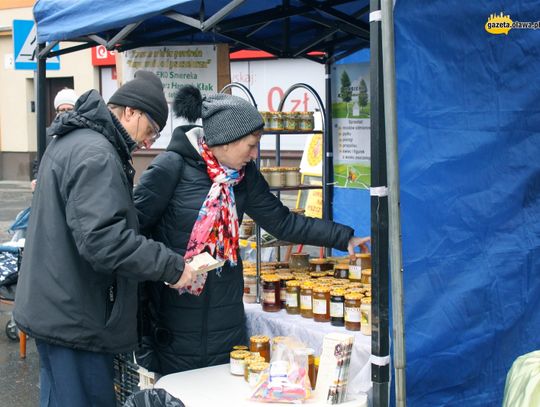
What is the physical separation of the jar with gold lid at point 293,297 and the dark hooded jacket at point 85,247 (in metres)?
0.84

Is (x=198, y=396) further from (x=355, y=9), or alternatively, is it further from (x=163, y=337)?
(x=355, y=9)

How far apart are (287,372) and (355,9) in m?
2.45

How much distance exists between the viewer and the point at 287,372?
10.2 feet

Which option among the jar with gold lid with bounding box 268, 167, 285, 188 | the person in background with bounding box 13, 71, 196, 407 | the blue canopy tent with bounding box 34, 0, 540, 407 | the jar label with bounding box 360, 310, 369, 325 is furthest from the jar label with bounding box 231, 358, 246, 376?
the jar with gold lid with bounding box 268, 167, 285, 188

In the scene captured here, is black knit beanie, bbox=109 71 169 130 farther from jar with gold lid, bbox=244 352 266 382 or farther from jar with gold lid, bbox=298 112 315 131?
jar with gold lid, bbox=298 112 315 131

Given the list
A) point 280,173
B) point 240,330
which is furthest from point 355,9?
point 240,330

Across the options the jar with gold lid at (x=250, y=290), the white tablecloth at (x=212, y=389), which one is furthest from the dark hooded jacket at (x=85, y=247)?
the jar with gold lid at (x=250, y=290)

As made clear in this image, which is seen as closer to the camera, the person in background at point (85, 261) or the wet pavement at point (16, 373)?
the person in background at point (85, 261)

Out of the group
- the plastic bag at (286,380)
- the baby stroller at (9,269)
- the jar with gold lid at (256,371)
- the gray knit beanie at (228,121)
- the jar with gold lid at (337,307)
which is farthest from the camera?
the baby stroller at (9,269)

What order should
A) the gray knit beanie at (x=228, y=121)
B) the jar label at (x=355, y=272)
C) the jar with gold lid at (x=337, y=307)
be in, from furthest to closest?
the jar label at (x=355, y=272)
the jar with gold lid at (x=337, y=307)
the gray knit beanie at (x=228, y=121)

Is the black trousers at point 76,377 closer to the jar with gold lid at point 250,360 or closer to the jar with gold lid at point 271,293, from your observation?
the jar with gold lid at point 250,360

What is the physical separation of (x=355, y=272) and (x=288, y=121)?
1.02 metres

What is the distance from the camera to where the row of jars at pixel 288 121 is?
175 inches

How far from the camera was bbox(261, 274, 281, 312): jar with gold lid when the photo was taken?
12.7 ft
